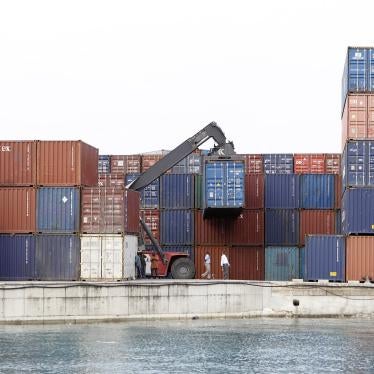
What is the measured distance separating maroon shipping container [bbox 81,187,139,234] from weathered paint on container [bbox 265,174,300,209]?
12.9 meters

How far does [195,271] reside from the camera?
6328 centimetres

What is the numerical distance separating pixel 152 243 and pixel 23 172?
30.0ft

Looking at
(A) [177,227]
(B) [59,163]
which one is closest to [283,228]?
(A) [177,227]

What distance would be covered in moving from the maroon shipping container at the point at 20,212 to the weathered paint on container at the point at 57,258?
887 mm

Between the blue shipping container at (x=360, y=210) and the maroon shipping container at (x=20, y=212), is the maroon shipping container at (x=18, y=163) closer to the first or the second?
the maroon shipping container at (x=20, y=212)

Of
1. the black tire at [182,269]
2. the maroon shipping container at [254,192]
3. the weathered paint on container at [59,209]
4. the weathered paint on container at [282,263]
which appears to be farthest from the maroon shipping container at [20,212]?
the weathered paint on container at [282,263]

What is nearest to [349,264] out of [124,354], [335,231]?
[335,231]

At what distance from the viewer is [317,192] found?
63.9m

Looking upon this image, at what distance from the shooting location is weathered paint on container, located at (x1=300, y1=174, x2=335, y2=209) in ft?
209

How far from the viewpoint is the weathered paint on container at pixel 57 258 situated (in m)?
53.6

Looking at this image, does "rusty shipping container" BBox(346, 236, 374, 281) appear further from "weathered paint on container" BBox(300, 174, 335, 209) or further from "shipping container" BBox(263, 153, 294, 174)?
"shipping container" BBox(263, 153, 294, 174)

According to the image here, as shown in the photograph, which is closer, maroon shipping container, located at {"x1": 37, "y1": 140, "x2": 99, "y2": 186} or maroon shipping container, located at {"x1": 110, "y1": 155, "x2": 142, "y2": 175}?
maroon shipping container, located at {"x1": 37, "y1": 140, "x2": 99, "y2": 186}

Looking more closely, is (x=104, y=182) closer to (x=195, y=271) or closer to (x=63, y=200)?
(x=195, y=271)

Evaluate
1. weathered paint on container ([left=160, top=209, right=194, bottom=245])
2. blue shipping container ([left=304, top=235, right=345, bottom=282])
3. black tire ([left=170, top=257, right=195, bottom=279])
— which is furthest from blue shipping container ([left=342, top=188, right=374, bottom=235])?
weathered paint on container ([left=160, top=209, right=194, bottom=245])
